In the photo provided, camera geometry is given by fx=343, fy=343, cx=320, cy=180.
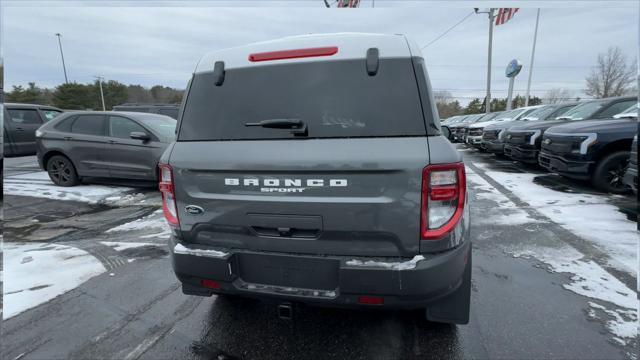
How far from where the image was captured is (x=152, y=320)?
→ 275cm

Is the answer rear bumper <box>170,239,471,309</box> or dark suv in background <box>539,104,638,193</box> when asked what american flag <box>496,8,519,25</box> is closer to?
dark suv in background <box>539,104,638,193</box>

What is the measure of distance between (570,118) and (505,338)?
7.79 meters

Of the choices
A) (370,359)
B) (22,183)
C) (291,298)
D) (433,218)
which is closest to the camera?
(433,218)

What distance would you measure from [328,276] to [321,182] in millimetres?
538

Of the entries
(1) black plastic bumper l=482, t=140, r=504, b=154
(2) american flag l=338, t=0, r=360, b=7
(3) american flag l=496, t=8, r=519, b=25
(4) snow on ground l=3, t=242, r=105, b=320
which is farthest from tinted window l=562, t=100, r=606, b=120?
(2) american flag l=338, t=0, r=360, b=7

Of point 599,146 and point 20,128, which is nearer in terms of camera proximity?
point 599,146

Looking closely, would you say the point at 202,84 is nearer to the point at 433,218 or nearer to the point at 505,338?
the point at 433,218

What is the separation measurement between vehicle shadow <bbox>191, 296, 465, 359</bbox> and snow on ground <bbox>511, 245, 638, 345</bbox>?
1196mm

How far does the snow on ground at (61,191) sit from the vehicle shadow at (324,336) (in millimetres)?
5349

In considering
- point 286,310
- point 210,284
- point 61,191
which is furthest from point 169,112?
point 286,310

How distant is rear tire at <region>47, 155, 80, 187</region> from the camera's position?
747cm

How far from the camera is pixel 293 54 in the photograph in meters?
2.14

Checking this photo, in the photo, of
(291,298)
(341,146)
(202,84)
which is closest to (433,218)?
(341,146)

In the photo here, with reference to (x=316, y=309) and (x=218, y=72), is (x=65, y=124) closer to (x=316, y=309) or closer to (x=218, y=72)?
(x=218, y=72)
